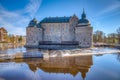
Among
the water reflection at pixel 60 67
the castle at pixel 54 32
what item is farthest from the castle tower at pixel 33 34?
the water reflection at pixel 60 67

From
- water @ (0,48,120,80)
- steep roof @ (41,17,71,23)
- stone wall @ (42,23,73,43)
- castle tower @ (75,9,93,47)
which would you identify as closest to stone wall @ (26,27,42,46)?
stone wall @ (42,23,73,43)

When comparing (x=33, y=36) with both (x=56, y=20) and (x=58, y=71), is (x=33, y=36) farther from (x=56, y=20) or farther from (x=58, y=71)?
(x=58, y=71)

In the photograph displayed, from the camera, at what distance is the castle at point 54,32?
39.7 meters

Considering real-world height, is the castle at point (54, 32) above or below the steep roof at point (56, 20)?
below

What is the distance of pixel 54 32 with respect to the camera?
141ft

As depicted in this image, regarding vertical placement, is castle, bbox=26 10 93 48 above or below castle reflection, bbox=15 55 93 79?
above

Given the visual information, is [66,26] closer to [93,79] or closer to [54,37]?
[54,37]

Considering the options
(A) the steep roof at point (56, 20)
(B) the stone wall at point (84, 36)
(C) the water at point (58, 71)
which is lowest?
(C) the water at point (58, 71)

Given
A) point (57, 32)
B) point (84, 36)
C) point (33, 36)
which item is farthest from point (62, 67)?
point (57, 32)

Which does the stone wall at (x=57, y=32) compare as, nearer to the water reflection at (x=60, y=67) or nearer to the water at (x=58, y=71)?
the water at (x=58, y=71)

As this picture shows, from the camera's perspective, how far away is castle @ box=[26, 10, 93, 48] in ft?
130

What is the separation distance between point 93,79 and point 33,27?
33924 millimetres

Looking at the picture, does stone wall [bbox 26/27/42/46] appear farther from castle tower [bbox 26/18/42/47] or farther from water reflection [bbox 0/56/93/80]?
water reflection [bbox 0/56/93/80]

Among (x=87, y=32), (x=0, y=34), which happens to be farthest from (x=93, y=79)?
(x=0, y=34)
